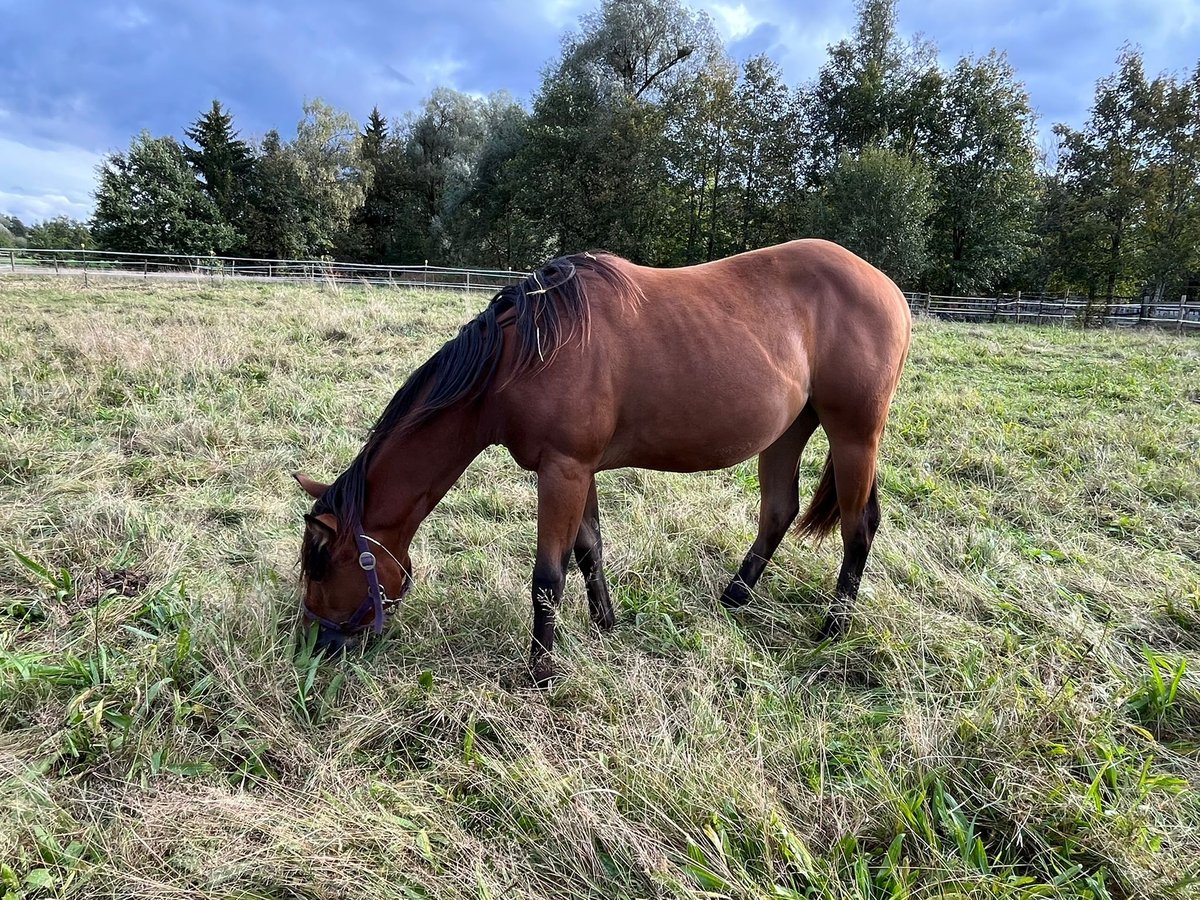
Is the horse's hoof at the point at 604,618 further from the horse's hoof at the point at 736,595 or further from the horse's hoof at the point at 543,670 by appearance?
the horse's hoof at the point at 736,595

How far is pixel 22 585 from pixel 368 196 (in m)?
41.4

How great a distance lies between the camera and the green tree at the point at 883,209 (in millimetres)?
22375

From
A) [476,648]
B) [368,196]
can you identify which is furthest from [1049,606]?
[368,196]

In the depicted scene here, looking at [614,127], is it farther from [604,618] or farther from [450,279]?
[604,618]

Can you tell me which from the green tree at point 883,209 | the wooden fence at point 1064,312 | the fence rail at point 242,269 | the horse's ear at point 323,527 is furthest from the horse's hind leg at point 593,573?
the green tree at point 883,209

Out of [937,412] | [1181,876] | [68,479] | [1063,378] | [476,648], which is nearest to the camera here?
[1181,876]

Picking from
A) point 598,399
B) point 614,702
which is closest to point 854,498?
point 598,399

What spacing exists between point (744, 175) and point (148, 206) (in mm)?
30674

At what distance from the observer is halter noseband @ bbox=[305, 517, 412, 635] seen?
2.16m

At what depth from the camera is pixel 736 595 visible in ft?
9.39

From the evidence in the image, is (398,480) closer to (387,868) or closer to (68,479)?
(387,868)

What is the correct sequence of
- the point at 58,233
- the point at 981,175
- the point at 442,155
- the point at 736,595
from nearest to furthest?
1. the point at 736,595
2. the point at 981,175
3. the point at 442,155
4. the point at 58,233

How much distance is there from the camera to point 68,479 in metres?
3.65

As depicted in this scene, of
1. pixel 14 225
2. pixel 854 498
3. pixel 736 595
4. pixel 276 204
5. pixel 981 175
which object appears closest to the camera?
pixel 854 498
